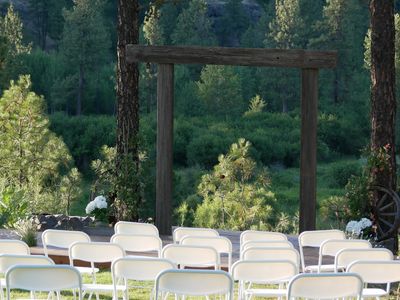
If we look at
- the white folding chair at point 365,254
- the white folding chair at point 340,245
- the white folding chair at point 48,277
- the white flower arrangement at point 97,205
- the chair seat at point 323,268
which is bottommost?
the white flower arrangement at point 97,205

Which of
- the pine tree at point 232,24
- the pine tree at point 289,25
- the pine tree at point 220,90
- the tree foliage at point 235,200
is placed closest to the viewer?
the tree foliage at point 235,200

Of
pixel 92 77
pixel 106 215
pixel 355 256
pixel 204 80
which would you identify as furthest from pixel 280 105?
pixel 355 256

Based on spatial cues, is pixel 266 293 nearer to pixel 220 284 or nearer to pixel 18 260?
pixel 220 284

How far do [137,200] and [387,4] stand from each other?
396 centimetres

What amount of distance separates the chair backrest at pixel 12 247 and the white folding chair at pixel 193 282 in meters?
1.52

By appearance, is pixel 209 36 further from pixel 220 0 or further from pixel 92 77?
pixel 220 0

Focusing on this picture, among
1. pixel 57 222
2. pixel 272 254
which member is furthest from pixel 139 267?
pixel 57 222

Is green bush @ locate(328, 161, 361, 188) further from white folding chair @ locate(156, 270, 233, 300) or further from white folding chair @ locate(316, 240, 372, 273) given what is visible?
white folding chair @ locate(156, 270, 233, 300)

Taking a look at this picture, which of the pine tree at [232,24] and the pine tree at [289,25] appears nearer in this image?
the pine tree at [289,25]

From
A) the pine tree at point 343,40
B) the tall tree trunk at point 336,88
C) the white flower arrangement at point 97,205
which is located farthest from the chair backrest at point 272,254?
the tall tree trunk at point 336,88

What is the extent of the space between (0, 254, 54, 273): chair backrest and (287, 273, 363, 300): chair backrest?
1.41m

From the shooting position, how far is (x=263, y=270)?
5863 millimetres

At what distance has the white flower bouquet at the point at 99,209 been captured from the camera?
13125mm

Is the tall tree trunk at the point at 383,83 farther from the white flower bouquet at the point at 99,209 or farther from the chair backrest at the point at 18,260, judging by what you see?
the chair backrest at the point at 18,260
